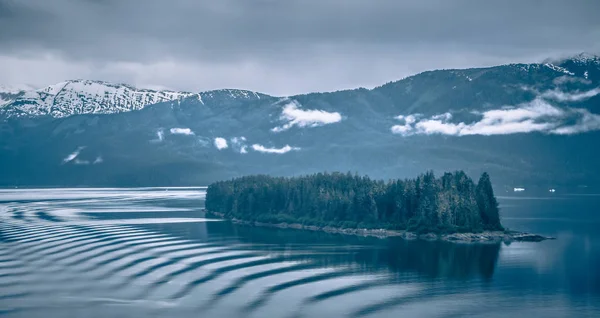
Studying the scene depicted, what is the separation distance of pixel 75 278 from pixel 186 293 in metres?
12.4

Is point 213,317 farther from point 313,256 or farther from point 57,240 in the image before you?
point 57,240

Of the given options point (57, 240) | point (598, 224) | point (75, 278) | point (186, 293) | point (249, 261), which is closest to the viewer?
point (186, 293)

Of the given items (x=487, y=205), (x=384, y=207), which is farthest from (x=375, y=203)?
(x=487, y=205)

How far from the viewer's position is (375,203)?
343 feet

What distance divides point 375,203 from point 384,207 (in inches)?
64.4

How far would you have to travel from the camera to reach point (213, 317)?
49.4 metres

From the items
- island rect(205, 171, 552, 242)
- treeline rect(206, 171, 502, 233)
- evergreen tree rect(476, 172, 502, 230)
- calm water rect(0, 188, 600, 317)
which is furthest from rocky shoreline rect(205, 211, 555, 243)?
calm water rect(0, 188, 600, 317)

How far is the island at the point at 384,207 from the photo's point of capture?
313ft

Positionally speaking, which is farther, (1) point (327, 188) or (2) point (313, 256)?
(1) point (327, 188)

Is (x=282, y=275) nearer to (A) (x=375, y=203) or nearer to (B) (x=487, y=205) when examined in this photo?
(A) (x=375, y=203)

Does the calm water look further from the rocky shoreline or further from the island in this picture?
the island

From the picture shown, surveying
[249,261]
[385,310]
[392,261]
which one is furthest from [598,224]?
[385,310]

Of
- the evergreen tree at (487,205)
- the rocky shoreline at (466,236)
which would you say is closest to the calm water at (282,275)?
the rocky shoreline at (466,236)

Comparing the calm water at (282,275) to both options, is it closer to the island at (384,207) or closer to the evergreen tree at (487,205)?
the island at (384,207)
